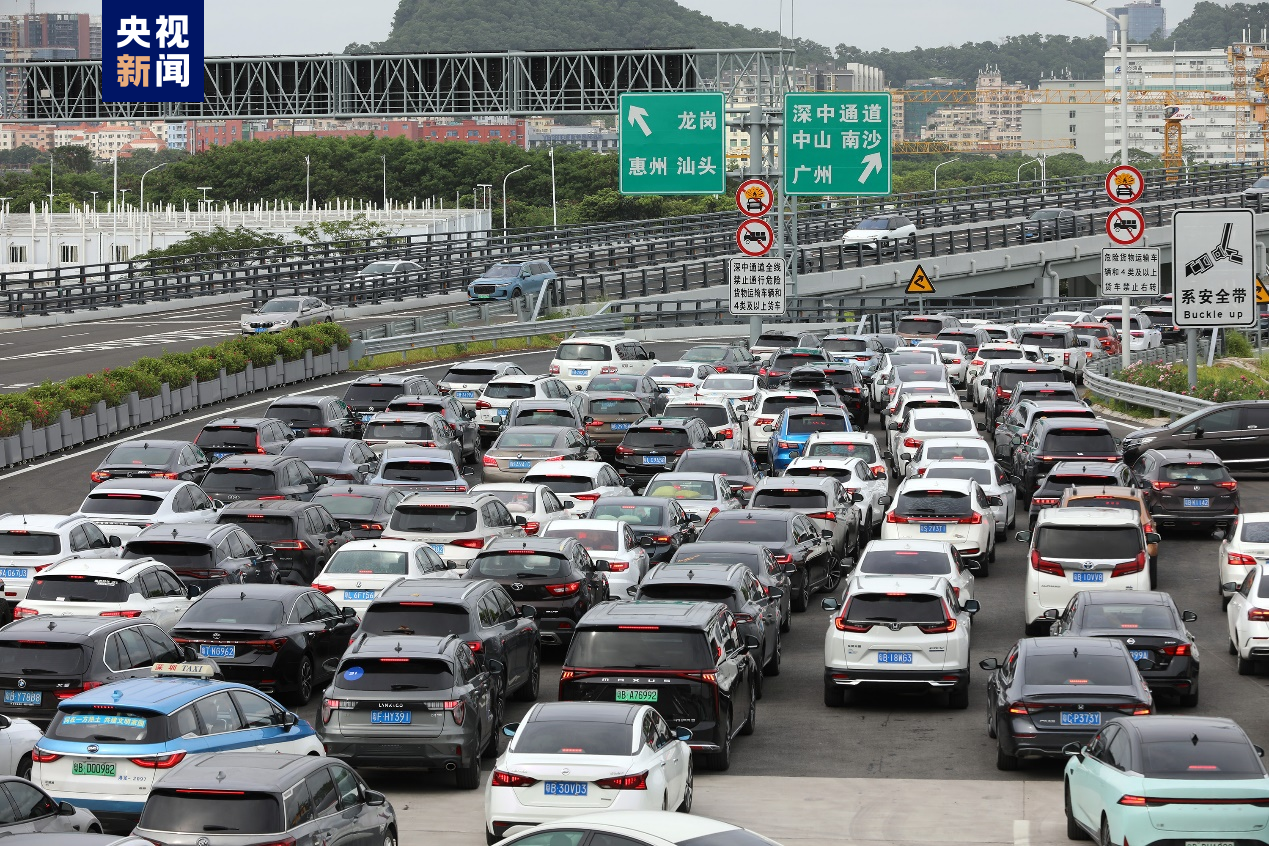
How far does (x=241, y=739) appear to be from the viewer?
15.0m

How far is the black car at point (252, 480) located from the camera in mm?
28266

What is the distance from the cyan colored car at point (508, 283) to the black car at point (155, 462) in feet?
119

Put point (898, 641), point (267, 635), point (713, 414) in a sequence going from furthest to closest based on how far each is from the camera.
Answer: point (713, 414), point (898, 641), point (267, 635)

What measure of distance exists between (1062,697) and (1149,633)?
111 inches

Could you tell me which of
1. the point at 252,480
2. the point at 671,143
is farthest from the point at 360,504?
the point at 671,143

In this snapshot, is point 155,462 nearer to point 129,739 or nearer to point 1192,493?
point 1192,493

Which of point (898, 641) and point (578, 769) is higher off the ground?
point (578, 769)

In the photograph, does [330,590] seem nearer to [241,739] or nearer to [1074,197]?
[241,739]

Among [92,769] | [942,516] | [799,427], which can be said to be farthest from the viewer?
[799,427]

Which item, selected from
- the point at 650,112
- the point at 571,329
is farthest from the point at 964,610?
the point at 571,329

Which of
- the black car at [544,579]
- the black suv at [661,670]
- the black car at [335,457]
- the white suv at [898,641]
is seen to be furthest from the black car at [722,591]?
the black car at [335,457]

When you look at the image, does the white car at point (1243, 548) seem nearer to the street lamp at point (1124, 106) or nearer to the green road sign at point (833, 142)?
the street lamp at point (1124, 106)

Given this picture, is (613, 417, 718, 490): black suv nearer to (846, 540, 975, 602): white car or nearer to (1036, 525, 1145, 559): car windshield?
(1036, 525, 1145, 559): car windshield

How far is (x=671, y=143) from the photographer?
180 feet
